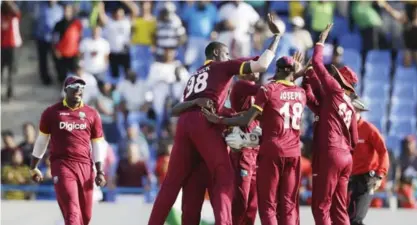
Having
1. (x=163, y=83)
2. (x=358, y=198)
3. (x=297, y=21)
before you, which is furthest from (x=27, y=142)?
(x=358, y=198)

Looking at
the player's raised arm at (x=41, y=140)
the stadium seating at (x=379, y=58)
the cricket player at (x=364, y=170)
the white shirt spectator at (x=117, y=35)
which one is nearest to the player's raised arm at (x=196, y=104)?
the player's raised arm at (x=41, y=140)

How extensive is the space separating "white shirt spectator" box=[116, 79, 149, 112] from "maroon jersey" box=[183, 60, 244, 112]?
8683mm

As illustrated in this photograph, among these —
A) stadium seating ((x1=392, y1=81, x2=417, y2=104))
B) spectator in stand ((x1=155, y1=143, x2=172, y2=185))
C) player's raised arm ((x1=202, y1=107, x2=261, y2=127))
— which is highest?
player's raised arm ((x1=202, y1=107, x2=261, y2=127))

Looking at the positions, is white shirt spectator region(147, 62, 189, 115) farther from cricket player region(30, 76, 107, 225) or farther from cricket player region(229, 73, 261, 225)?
cricket player region(229, 73, 261, 225)

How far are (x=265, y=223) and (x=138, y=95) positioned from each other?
915cm

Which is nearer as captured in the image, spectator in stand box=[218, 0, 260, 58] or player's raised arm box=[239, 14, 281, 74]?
player's raised arm box=[239, 14, 281, 74]

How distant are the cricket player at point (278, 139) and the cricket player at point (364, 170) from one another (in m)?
1.60

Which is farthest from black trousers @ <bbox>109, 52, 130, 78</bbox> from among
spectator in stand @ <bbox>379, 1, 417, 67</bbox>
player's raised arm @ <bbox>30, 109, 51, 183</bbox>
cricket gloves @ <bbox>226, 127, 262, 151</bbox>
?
cricket gloves @ <bbox>226, 127, 262, 151</bbox>

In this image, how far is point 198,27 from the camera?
23.5 metres

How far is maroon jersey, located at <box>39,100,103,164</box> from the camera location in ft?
48.3

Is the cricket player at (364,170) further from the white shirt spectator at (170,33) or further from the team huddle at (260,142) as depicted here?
the white shirt spectator at (170,33)

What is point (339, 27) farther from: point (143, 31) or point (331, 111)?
point (331, 111)

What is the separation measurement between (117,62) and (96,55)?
0.49m

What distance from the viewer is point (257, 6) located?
24.1 m
